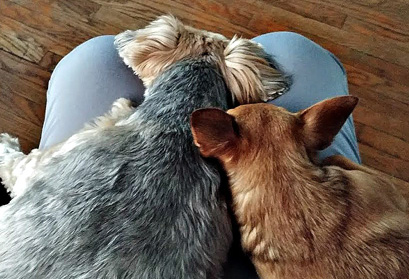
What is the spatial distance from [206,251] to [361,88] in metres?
1.14

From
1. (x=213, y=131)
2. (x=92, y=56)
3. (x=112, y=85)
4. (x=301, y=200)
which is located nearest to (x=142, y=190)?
(x=213, y=131)

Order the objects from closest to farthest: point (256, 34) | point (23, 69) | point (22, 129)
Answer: point (22, 129) < point (23, 69) < point (256, 34)

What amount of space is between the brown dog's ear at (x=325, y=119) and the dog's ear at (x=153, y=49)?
0.40 m

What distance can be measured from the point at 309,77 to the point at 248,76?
198mm

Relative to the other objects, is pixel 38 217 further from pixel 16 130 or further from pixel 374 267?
pixel 16 130

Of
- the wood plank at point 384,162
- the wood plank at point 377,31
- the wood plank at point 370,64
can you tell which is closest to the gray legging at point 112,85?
the wood plank at point 384,162

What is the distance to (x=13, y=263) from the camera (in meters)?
1.13

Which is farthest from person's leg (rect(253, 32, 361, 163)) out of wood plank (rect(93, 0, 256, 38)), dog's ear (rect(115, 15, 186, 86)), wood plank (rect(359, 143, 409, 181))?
wood plank (rect(93, 0, 256, 38))

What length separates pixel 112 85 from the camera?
1509mm

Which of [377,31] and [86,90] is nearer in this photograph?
[86,90]

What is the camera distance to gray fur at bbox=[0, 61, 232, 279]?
1.12 metres

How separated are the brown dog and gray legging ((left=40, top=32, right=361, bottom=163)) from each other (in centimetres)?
24

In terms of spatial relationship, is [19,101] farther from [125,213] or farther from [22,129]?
[125,213]

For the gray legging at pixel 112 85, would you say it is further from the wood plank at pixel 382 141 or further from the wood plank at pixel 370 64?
the wood plank at pixel 370 64
